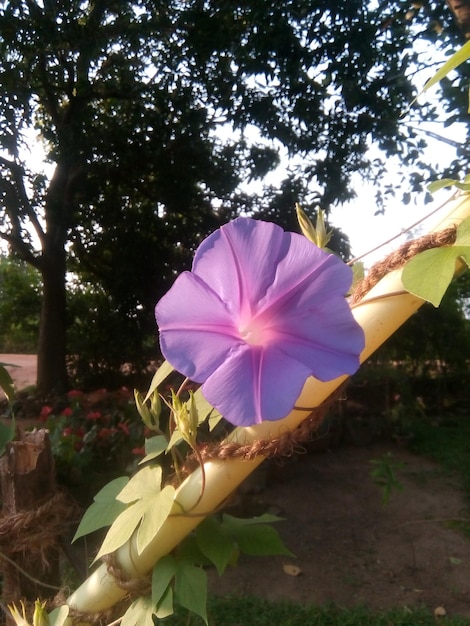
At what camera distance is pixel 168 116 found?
17.5 ft

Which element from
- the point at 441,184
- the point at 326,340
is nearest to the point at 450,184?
the point at 441,184

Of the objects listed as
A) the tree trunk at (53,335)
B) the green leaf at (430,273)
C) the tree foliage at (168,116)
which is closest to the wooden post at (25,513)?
the green leaf at (430,273)

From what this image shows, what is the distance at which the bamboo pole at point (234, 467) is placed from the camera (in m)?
0.55

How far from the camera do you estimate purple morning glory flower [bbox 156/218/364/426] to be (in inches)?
18.0

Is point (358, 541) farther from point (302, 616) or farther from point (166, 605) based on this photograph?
point (166, 605)

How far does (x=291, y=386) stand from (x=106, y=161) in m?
5.55

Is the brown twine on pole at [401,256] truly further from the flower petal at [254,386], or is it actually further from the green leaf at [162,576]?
the green leaf at [162,576]

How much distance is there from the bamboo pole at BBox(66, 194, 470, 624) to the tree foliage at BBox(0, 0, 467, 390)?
299 centimetres

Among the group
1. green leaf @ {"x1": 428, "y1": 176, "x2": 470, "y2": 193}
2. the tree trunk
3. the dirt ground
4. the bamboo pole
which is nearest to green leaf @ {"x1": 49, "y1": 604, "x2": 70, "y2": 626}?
the bamboo pole

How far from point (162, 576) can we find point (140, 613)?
0.16 ft

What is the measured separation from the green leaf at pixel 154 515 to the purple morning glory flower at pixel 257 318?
0.64ft

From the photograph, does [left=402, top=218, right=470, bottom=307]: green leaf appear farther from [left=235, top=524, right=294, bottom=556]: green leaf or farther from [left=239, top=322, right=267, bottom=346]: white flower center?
[left=235, top=524, right=294, bottom=556]: green leaf

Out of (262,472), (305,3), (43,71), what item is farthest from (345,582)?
(43,71)

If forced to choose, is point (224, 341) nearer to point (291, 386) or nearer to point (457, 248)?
point (291, 386)
